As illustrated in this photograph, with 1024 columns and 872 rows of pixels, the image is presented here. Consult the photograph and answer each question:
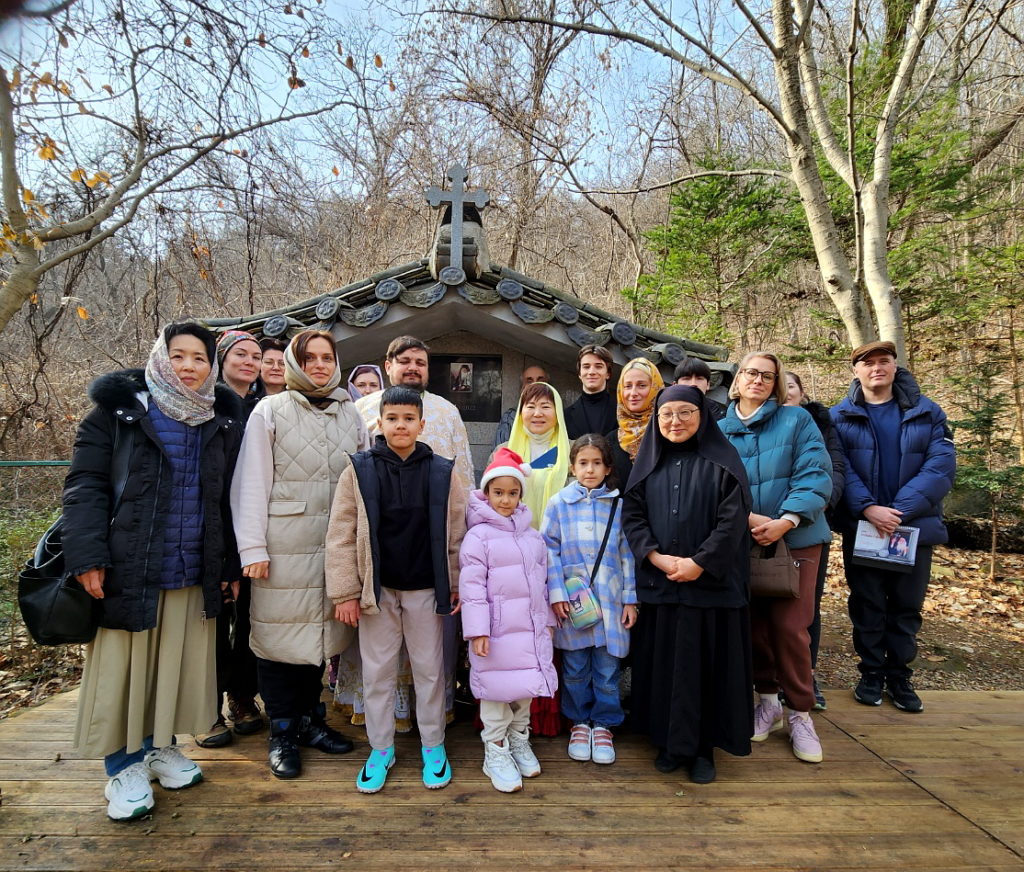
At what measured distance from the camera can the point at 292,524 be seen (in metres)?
2.77

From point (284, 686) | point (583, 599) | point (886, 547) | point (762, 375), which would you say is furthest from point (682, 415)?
point (284, 686)

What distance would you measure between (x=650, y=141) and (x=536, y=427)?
31.7 ft

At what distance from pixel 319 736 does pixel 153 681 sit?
3.09 feet

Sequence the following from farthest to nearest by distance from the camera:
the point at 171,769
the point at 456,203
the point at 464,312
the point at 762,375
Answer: the point at 464,312, the point at 456,203, the point at 762,375, the point at 171,769

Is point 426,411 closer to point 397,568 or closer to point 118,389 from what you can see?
point 397,568

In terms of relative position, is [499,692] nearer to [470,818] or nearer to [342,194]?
[470,818]

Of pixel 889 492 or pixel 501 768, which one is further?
pixel 889 492

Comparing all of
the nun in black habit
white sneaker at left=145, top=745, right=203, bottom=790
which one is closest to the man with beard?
the nun in black habit

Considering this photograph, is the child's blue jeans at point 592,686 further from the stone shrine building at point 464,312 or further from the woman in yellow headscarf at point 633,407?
the stone shrine building at point 464,312

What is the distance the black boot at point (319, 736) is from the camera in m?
3.07

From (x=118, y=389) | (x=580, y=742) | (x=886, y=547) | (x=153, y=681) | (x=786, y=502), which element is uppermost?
(x=118, y=389)

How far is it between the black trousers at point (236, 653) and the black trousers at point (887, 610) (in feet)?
12.2

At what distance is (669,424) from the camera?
2.95 metres

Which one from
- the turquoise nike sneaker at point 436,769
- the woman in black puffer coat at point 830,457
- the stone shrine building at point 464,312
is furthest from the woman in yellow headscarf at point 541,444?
the woman in black puffer coat at point 830,457
